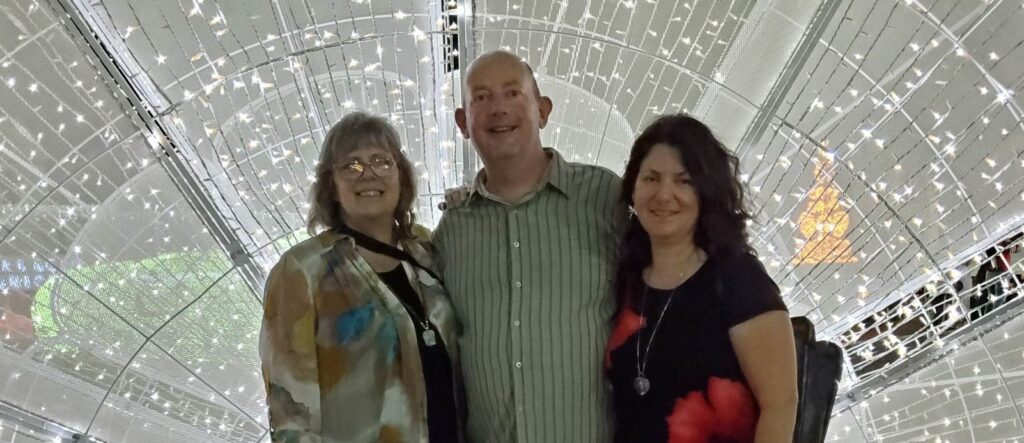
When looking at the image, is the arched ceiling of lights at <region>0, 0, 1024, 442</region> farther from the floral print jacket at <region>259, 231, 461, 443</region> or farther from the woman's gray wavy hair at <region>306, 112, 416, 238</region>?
the floral print jacket at <region>259, 231, 461, 443</region>

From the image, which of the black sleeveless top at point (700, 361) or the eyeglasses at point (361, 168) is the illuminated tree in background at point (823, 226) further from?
the eyeglasses at point (361, 168)

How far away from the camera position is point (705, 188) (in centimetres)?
89

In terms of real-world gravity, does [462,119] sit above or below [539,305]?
above

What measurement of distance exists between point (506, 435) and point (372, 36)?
62 centimetres

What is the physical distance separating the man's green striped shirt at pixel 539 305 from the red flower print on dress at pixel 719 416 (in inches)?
5.7

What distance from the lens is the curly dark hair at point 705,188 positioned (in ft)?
2.92

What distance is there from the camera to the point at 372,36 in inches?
45.9

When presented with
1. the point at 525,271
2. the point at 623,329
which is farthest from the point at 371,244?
the point at 623,329

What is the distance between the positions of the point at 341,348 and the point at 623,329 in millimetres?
333

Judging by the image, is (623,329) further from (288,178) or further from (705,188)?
(288,178)

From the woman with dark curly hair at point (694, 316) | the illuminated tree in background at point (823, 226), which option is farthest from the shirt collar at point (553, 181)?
the illuminated tree in background at point (823, 226)

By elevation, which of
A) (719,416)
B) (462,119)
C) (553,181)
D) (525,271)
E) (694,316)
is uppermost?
(462,119)

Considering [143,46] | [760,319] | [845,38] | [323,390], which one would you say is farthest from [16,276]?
[845,38]

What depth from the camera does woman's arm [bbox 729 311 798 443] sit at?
0.81 metres
